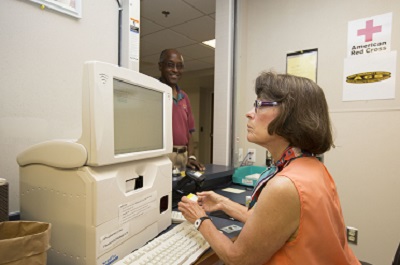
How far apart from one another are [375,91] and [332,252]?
140cm

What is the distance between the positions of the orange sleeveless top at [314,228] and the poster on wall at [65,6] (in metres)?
1.16

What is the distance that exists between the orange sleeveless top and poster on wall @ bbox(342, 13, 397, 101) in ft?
4.27

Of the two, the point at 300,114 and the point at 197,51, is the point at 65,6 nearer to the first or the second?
the point at 300,114

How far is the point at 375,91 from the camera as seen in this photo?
1696mm

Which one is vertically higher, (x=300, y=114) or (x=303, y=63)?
(x=303, y=63)

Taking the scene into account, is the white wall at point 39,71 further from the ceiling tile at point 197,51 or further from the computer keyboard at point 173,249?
the ceiling tile at point 197,51

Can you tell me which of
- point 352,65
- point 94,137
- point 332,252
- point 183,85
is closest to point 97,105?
point 94,137

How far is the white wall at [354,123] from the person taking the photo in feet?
5.46

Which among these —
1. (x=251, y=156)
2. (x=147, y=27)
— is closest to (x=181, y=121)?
(x=251, y=156)

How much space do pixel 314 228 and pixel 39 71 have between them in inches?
47.1

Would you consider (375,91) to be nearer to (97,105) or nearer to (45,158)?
(97,105)

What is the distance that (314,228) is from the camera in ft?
2.27

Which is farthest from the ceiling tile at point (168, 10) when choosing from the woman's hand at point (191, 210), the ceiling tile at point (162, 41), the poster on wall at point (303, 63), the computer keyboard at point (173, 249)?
the computer keyboard at point (173, 249)

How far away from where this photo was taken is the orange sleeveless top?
2.25 feet
